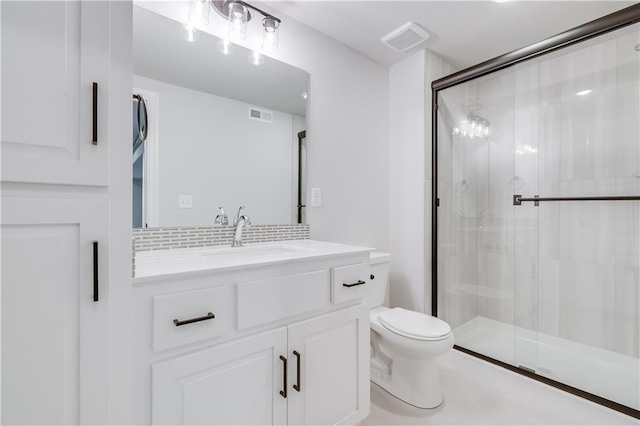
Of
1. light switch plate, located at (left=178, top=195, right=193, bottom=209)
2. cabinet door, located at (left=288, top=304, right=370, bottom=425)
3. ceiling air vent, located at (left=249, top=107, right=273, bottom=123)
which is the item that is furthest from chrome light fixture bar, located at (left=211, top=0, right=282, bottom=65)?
cabinet door, located at (left=288, top=304, right=370, bottom=425)

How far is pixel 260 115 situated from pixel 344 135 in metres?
0.66

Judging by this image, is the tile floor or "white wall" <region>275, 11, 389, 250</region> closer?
the tile floor

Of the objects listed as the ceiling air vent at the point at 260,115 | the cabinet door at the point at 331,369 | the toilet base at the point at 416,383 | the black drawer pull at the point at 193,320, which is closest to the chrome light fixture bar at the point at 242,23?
the ceiling air vent at the point at 260,115

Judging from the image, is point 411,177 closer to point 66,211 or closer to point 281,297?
point 281,297

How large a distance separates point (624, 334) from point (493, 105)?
1.88m

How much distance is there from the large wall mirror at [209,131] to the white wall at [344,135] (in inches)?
4.5

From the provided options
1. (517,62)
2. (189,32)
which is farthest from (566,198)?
(189,32)

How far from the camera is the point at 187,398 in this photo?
0.90 m

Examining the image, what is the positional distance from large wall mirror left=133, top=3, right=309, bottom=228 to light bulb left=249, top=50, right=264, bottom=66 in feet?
0.09

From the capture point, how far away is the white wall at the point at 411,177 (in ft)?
7.54

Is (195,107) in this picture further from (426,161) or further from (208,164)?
(426,161)

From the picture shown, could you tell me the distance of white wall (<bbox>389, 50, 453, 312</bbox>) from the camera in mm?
2297

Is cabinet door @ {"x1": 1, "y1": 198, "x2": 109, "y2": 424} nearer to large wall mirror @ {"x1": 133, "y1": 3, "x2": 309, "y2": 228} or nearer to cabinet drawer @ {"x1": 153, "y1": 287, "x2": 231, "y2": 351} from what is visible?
cabinet drawer @ {"x1": 153, "y1": 287, "x2": 231, "y2": 351}

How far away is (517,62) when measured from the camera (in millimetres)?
1949
